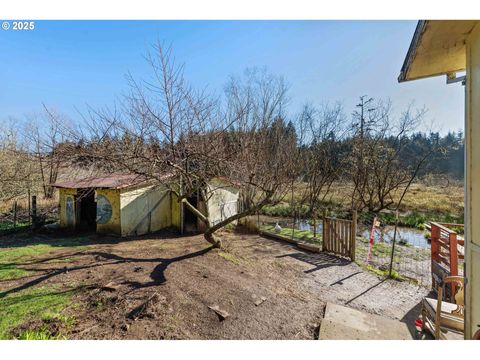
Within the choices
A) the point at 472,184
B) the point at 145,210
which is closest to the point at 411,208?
the point at 472,184

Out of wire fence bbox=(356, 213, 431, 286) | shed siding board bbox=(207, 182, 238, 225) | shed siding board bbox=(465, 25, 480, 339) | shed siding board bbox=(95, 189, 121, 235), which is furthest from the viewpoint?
shed siding board bbox=(207, 182, 238, 225)

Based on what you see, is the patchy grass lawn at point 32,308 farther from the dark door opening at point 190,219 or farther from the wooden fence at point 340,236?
the wooden fence at point 340,236

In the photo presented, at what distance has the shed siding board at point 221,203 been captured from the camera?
10977mm

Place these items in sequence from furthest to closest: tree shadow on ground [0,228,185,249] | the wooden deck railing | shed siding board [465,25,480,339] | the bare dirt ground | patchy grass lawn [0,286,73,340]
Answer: tree shadow on ground [0,228,185,249] < the wooden deck railing < the bare dirt ground < patchy grass lawn [0,286,73,340] < shed siding board [465,25,480,339]

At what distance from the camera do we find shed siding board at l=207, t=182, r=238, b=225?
10977mm

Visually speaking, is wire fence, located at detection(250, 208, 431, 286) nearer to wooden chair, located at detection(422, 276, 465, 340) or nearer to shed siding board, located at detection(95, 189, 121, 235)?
wooden chair, located at detection(422, 276, 465, 340)

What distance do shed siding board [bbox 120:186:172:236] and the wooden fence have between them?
631 cm

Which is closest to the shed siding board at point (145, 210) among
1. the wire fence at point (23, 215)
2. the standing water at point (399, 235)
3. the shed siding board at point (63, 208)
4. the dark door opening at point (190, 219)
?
the dark door opening at point (190, 219)

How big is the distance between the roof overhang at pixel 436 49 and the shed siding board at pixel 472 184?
0.16m

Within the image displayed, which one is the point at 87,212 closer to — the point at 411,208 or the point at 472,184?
the point at 472,184

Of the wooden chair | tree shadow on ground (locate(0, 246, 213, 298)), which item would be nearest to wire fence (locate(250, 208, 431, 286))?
the wooden chair

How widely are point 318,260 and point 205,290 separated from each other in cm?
399
